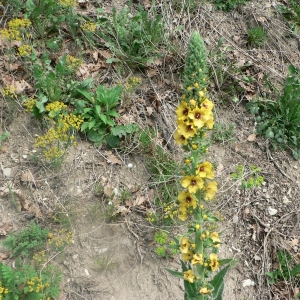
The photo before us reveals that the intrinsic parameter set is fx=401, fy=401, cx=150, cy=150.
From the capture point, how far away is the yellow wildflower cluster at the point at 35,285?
318 centimetres

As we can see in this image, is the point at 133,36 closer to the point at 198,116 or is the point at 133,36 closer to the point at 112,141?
the point at 112,141

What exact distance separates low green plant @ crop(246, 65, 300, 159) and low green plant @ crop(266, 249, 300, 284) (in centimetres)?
127

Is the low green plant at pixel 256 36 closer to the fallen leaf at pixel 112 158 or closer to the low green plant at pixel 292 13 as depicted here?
the low green plant at pixel 292 13

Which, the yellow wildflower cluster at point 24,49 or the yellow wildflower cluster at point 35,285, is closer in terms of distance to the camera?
the yellow wildflower cluster at point 35,285

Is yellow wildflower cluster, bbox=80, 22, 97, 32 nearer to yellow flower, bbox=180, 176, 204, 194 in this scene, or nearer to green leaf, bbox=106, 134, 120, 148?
green leaf, bbox=106, 134, 120, 148

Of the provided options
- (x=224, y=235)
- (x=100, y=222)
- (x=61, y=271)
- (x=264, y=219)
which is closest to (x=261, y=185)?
(x=264, y=219)

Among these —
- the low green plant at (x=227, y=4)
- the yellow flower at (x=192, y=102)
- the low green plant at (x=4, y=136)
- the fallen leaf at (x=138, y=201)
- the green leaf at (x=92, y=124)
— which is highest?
the yellow flower at (x=192, y=102)

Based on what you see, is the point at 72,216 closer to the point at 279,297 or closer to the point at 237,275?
the point at 237,275

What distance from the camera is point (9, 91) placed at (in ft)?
13.9

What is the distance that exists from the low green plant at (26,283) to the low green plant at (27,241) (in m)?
0.13

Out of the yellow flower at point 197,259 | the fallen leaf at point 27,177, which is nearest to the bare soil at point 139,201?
the fallen leaf at point 27,177

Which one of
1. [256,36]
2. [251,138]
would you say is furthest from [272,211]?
[256,36]

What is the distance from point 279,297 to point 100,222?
6.09 ft

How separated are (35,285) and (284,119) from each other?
325 centimetres
